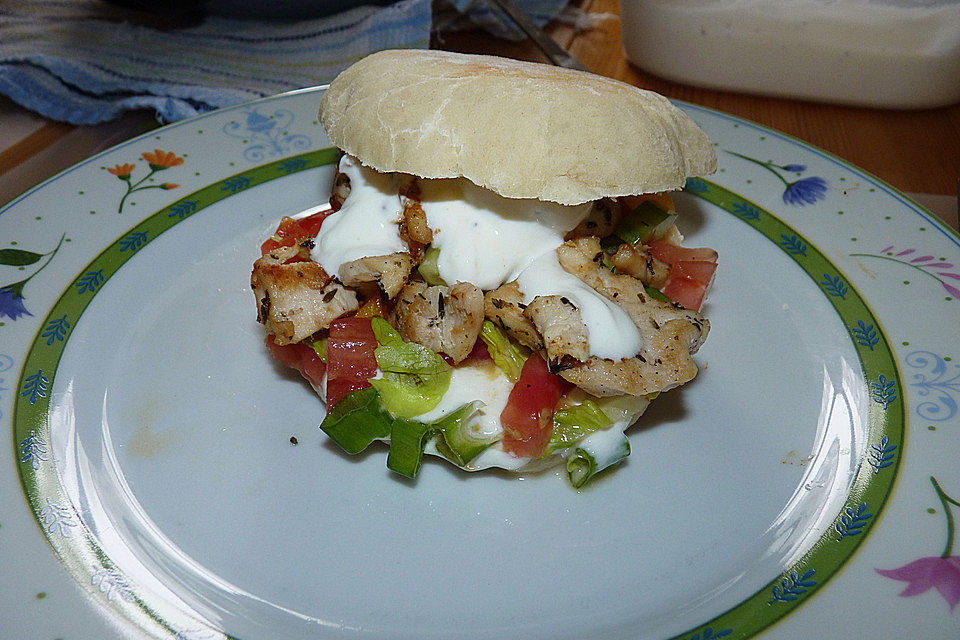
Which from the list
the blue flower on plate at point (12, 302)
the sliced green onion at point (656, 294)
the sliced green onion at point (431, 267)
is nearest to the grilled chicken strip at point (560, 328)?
the sliced green onion at point (431, 267)

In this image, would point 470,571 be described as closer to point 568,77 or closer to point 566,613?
point 566,613

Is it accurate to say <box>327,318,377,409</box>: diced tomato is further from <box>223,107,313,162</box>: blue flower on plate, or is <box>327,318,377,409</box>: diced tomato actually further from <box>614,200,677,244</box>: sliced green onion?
<box>223,107,313,162</box>: blue flower on plate

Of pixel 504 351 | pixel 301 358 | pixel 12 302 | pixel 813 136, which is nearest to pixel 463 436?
pixel 504 351

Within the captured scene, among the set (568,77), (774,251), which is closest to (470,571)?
(568,77)

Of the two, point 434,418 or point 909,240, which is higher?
point 909,240

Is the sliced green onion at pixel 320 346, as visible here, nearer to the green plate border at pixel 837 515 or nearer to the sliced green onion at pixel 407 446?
the sliced green onion at pixel 407 446
